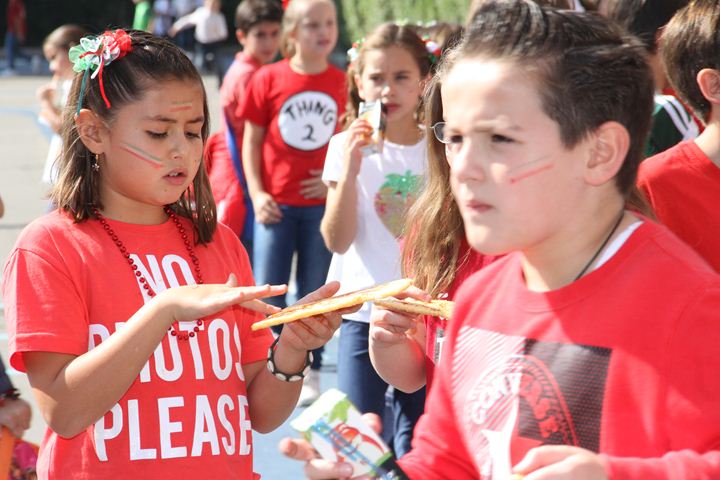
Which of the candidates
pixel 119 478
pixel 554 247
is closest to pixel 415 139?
pixel 119 478

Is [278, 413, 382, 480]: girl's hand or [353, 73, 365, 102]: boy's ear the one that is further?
[353, 73, 365, 102]: boy's ear

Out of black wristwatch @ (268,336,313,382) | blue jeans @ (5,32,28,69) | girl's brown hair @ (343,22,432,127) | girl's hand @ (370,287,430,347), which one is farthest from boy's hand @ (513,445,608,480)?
blue jeans @ (5,32,28,69)

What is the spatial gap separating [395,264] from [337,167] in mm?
521

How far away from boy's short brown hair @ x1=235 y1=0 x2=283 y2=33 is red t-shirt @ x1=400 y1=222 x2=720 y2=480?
578 centimetres

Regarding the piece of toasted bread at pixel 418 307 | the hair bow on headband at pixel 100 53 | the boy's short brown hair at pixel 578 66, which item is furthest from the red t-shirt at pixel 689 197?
the hair bow on headband at pixel 100 53

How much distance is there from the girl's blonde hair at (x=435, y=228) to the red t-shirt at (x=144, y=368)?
0.53 meters

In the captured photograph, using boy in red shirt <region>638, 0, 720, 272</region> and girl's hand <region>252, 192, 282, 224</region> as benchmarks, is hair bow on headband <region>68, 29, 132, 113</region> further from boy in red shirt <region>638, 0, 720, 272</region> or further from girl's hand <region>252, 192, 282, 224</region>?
girl's hand <region>252, 192, 282, 224</region>

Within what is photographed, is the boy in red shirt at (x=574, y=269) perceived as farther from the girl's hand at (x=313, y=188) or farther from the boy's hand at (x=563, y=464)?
the girl's hand at (x=313, y=188)

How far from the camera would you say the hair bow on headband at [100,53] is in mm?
2879

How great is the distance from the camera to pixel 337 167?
15.8 ft

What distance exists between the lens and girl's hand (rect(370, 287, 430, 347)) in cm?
259

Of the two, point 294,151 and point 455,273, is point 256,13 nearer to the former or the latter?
point 294,151

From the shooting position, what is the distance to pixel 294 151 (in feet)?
21.3

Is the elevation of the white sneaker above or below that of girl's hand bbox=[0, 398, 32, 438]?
below
